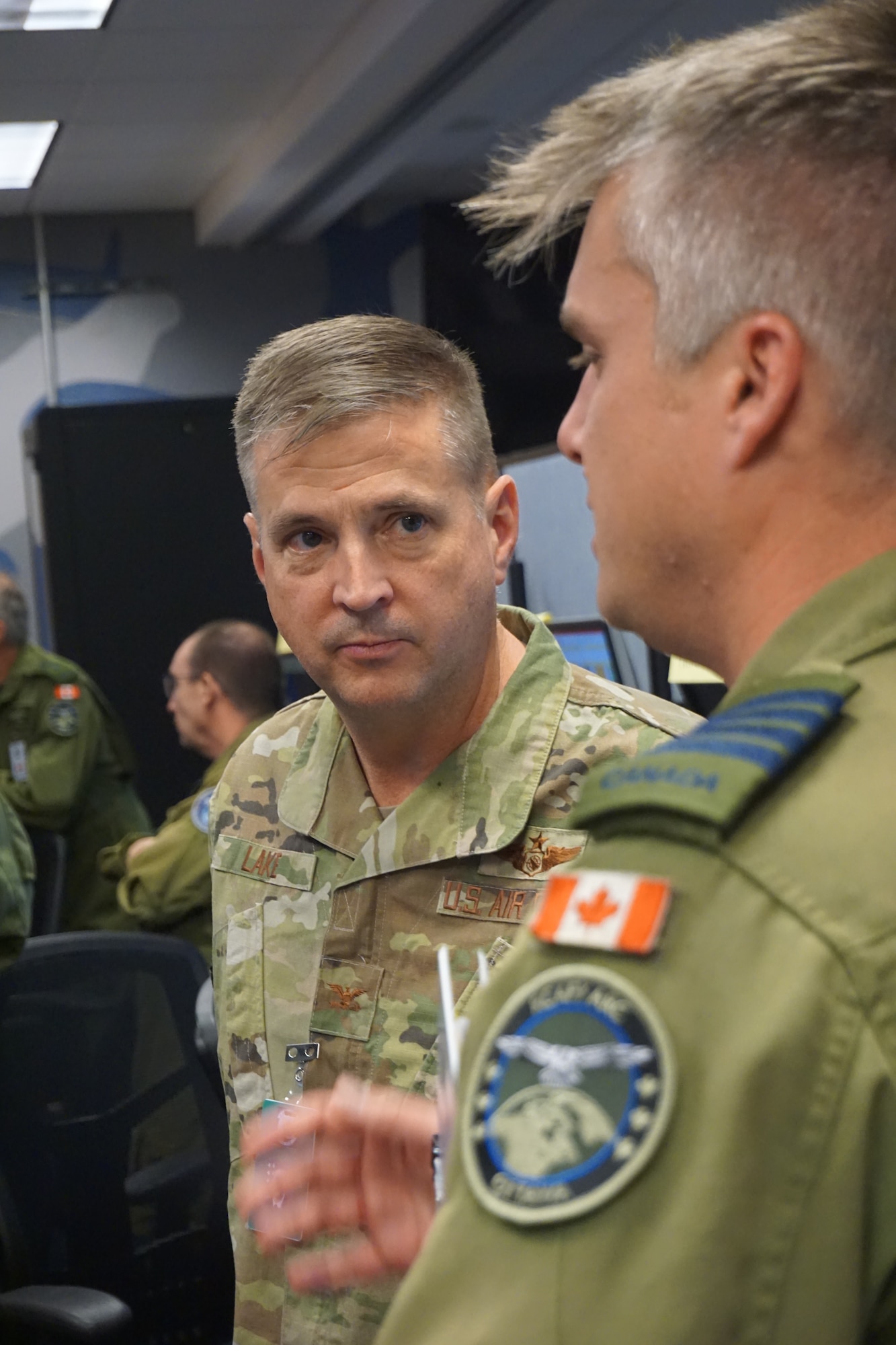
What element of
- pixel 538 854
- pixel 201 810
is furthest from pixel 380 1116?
pixel 201 810

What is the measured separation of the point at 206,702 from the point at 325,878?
2552 mm

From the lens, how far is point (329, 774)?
146cm

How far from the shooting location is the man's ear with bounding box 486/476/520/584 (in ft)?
4.67

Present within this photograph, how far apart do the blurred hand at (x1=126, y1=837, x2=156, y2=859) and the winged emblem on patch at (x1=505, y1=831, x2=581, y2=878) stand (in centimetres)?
229

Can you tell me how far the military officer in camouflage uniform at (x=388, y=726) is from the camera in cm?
132

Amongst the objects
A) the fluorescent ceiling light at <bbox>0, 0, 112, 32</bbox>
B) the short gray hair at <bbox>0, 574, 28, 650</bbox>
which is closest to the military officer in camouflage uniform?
the fluorescent ceiling light at <bbox>0, 0, 112, 32</bbox>

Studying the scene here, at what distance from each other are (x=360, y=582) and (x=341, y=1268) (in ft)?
2.25

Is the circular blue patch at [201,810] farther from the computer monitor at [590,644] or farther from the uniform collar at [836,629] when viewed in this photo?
the uniform collar at [836,629]

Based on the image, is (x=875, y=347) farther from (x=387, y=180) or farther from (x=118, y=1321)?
(x=387, y=180)

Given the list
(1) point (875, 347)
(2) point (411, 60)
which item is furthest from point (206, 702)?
(1) point (875, 347)

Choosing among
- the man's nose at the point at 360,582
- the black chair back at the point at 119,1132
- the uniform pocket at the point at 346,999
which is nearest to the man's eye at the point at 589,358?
the man's nose at the point at 360,582

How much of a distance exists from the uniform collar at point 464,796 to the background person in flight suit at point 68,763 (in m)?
3.05

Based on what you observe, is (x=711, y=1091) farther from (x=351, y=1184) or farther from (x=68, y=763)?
(x=68, y=763)

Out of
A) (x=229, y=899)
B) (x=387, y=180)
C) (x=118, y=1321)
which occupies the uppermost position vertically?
(x=387, y=180)
